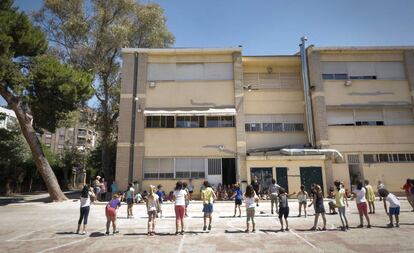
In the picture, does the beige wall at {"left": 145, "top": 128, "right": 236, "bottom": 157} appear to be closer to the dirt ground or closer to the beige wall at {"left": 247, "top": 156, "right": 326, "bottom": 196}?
the beige wall at {"left": 247, "top": 156, "right": 326, "bottom": 196}

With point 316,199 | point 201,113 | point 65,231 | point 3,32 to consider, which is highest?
point 3,32

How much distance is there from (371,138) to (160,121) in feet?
55.2

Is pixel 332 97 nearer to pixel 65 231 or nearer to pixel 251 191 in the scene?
pixel 251 191

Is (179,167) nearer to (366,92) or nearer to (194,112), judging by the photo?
(194,112)

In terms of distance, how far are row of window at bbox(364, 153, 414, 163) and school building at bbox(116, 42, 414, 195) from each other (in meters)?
0.08

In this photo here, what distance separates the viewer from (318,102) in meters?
24.6

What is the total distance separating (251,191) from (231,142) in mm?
12892

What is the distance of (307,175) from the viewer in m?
23.1

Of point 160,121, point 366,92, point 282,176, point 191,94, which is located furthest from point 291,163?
point 160,121

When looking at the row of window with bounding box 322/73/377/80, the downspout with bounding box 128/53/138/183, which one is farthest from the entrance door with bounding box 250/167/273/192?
the row of window with bounding box 322/73/377/80

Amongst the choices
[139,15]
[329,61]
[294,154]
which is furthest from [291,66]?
[139,15]

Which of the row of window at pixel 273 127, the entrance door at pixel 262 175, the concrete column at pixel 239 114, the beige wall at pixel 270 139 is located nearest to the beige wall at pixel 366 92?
the row of window at pixel 273 127

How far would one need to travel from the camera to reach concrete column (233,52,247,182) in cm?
2312

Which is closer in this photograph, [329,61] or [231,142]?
[231,142]
